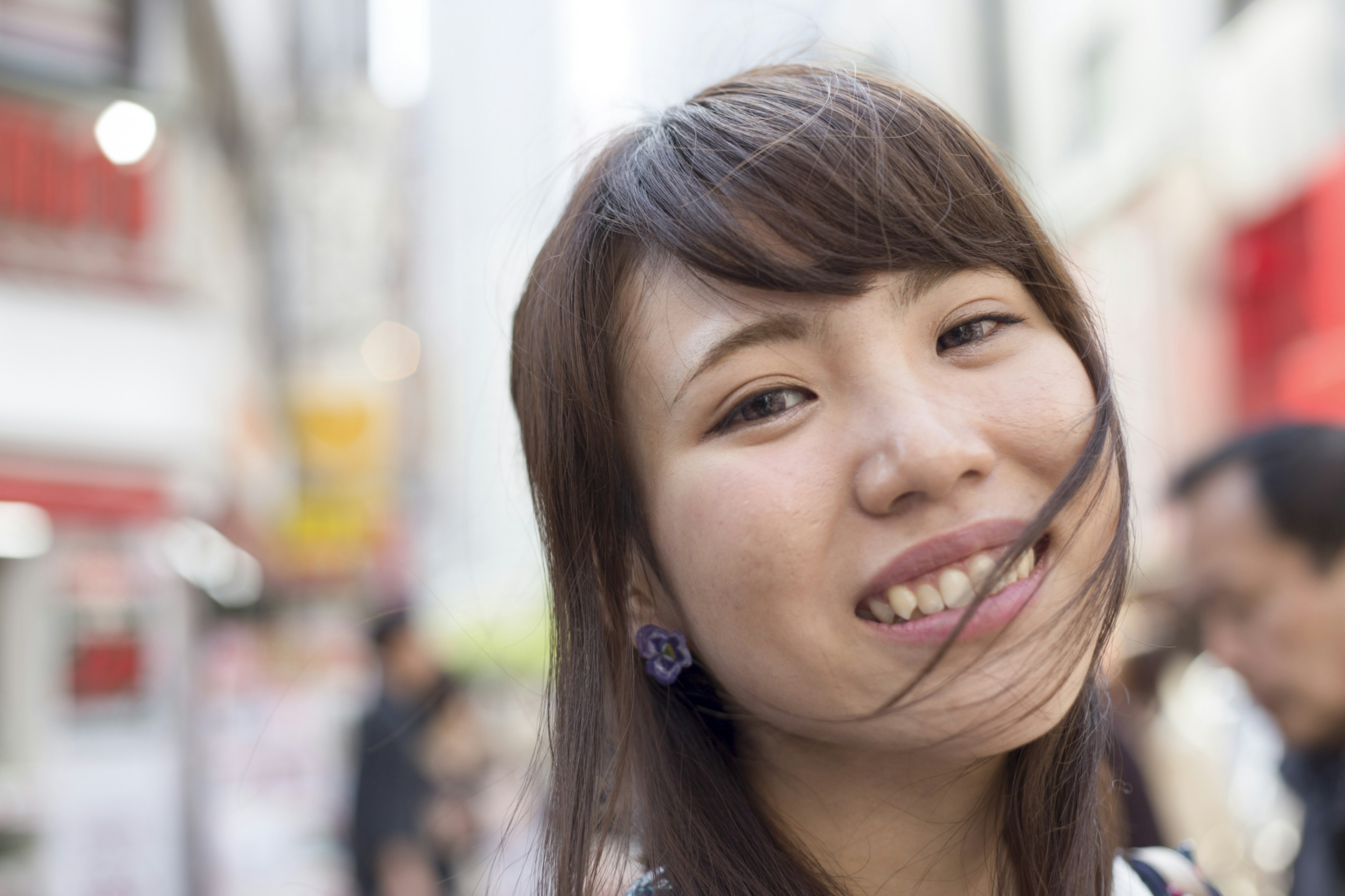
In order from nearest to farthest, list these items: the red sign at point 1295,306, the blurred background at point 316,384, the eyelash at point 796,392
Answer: the eyelash at point 796,392 → the blurred background at point 316,384 → the red sign at point 1295,306

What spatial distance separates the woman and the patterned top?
13 millimetres

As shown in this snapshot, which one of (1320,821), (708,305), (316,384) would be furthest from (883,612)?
(316,384)

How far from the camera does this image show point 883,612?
39.7 inches

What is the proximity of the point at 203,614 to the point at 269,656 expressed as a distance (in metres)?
4.59

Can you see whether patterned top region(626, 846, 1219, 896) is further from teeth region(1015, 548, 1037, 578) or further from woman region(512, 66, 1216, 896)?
teeth region(1015, 548, 1037, 578)

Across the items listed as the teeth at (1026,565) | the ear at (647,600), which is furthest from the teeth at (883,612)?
the ear at (647,600)

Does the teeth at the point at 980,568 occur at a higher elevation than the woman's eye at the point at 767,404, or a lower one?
lower

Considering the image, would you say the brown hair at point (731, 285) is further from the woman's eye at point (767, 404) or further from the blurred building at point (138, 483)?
the blurred building at point (138, 483)

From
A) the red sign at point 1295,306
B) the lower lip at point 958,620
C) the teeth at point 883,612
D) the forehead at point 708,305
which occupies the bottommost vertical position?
the lower lip at point 958,620

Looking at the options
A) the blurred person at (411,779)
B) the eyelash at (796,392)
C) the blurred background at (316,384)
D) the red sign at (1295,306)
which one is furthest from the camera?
the red sign at (1295,306)

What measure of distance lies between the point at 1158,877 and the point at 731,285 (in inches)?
37.1

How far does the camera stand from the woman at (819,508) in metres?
1.00

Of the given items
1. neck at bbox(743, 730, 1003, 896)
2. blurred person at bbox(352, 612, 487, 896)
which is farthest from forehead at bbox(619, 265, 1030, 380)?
blurred person at bbox(352, 612, 487, 896)

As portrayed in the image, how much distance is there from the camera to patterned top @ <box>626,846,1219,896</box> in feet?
4.02
